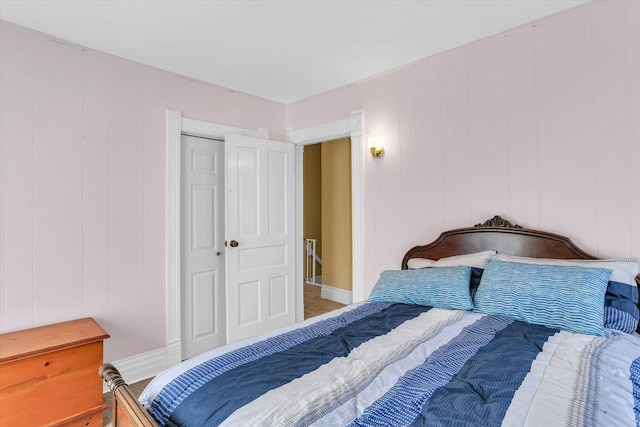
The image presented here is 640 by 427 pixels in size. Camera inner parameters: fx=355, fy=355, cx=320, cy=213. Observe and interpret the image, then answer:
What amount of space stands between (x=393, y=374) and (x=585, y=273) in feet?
4.02

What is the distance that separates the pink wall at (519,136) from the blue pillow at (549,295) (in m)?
0.46

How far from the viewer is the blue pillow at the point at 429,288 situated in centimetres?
210

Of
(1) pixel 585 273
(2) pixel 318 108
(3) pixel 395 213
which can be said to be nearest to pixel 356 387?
(1) pixel 585 273

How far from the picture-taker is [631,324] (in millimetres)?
1773

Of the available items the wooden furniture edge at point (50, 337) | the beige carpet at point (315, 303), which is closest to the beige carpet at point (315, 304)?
the beige carpet at point (315, 303)

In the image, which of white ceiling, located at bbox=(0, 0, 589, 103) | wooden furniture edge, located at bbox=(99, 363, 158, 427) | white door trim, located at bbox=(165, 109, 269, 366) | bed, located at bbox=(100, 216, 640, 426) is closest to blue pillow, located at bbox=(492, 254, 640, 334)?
bed, located at bbox=(100, 216, 640, 426)

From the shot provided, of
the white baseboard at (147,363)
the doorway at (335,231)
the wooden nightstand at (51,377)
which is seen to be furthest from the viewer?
the doorway at (335,231)

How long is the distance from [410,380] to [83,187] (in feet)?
8.47

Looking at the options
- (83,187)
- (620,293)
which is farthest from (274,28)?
(620,293)

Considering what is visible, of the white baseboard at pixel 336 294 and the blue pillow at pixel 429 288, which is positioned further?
the white baseboard at pixel 336 294

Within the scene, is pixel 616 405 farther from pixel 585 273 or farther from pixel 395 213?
pixel 395 213

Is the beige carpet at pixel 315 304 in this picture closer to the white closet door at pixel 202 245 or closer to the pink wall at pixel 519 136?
the white closet door at pixel 202 245

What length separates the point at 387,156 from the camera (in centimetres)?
310

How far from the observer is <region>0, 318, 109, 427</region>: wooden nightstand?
1.97m
